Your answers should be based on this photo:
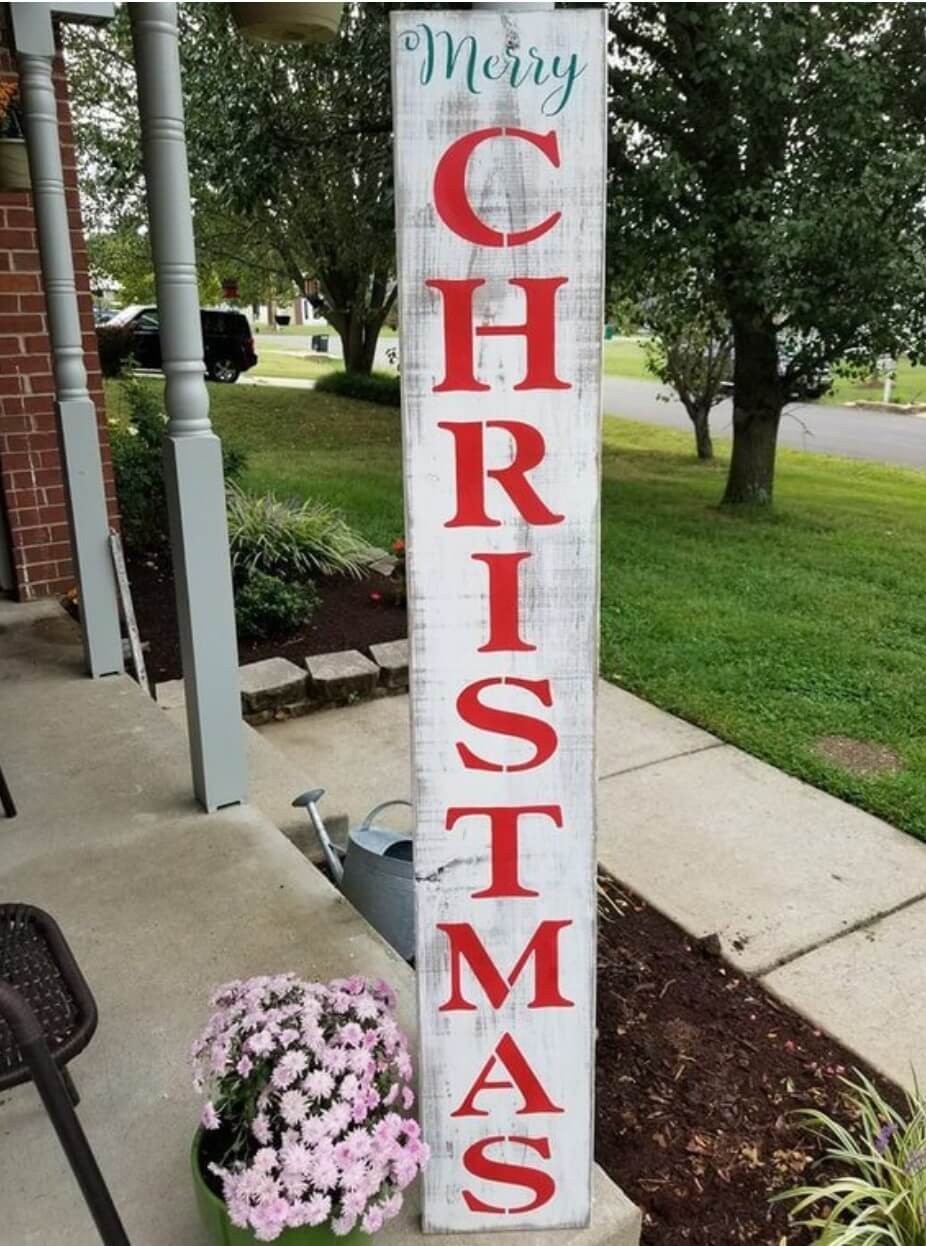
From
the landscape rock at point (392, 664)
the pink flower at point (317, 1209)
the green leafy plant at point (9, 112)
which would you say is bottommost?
the landscape rock at point (392, 664)

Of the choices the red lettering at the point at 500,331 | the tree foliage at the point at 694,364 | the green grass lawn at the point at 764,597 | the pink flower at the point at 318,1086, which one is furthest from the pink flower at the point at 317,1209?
the tree foliage at the point at 694,364

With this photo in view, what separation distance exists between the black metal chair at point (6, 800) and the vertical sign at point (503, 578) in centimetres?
176

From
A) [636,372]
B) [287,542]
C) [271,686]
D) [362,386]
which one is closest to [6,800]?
[271,686]

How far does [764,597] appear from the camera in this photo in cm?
606

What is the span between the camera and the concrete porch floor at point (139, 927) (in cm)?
170

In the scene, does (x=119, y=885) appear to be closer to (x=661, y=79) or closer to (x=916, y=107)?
(x=661, y=79)

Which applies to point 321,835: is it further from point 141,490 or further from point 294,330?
point 294,330

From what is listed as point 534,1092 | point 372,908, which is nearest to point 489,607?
point 534,1092

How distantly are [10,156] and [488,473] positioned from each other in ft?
11.8

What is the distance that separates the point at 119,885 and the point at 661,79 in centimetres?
648

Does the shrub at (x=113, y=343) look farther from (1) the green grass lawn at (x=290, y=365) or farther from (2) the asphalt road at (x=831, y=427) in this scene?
(2) the asphalt road at (x=831, y=427)

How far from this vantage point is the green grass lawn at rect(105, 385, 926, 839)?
428 cm

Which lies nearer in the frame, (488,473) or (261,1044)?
(488,473)

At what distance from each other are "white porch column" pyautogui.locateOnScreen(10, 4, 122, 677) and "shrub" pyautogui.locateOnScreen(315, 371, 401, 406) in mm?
11346
